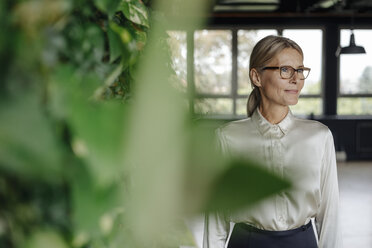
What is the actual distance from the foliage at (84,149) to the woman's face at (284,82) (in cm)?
145

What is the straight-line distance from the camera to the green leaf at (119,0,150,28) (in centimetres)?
50

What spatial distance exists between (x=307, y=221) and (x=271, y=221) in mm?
190

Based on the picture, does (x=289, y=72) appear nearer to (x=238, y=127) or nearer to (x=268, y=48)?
(x=268, y=48)

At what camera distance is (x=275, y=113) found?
5.80ft

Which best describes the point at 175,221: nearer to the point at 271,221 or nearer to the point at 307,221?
the point at 271,221

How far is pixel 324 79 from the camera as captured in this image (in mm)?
11992

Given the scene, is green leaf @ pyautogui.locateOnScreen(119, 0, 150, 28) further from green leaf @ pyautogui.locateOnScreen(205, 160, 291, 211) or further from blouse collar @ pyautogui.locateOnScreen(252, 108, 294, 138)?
blouse collar @ pyautogui.locateOnScreen(252, 108, 294, 138)

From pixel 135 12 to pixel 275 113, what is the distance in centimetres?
132

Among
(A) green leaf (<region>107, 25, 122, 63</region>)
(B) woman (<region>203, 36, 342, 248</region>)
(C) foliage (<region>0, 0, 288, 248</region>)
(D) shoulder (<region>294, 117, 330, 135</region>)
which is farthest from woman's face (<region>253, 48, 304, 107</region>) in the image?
(C) foliage (<region>0, 0, 288, 248</region>)

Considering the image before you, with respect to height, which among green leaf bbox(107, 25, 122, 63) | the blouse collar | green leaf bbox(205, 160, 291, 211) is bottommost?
the blouse collar

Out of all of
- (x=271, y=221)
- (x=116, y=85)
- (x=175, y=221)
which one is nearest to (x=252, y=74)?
(x=271, y=221)

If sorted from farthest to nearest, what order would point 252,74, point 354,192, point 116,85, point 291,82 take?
point 354,192, point 252,74, point 291,82, point 116,85

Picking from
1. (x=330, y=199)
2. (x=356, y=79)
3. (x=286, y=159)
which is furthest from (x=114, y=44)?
(x=356, y=79)

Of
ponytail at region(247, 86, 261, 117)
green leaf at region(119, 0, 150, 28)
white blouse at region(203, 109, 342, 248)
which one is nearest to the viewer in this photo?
green leaf at region(119, 0, 150, 28)
